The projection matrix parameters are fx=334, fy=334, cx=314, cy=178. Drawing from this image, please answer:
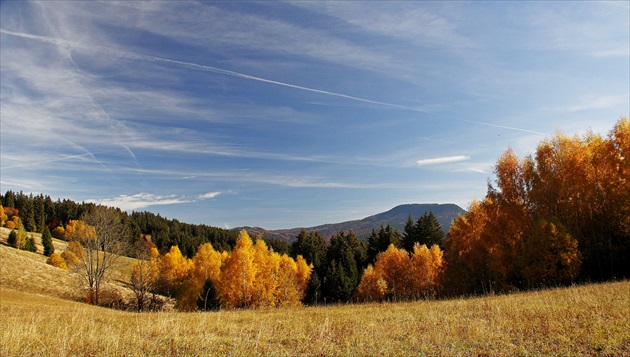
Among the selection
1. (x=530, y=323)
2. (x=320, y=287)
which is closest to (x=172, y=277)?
(x=320, y=287)

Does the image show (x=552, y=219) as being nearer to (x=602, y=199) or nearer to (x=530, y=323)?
(x=602, y=199)

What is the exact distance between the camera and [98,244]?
42.7m

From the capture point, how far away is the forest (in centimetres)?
2750

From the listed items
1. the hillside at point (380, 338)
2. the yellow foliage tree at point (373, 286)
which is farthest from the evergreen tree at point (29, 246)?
the hillside at point (380, 338)

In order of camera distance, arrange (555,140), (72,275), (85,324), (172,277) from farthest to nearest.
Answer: (172,277)
(72,275)
(555,140)
(85,324)

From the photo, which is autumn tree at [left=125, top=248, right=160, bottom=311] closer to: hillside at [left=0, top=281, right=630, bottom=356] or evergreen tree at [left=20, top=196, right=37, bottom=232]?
hillside at [left=0, top=281, right=630, bottom=356]

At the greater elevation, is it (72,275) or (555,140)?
(555,140)

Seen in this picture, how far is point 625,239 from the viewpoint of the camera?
90.2 ft

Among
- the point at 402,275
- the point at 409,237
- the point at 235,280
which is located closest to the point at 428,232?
the point at 409,237

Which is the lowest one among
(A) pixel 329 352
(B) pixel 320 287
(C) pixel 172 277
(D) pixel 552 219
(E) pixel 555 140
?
(B) pixel 320 287

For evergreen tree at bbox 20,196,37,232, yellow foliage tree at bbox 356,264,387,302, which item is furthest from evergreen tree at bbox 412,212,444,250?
evergreen tree at bbox 20,196,37,232

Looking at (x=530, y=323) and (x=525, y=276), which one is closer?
(x=530, y=323)

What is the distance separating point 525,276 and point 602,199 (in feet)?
33.5

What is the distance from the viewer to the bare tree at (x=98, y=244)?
138 ft
